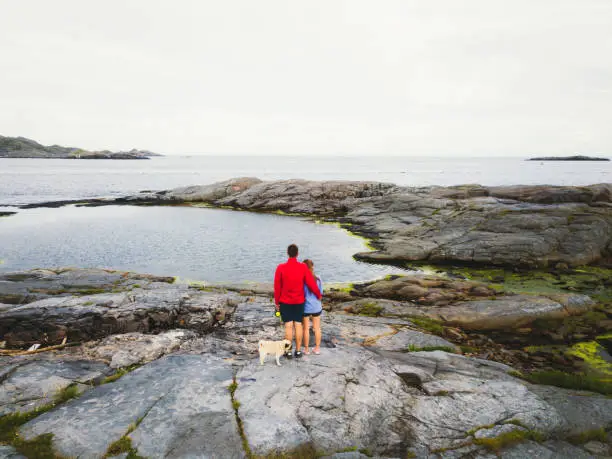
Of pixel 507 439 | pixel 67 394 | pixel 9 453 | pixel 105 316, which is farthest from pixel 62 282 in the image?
pixel 507 439

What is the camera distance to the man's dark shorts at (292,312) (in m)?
9.66

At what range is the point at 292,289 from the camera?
31.1 ft

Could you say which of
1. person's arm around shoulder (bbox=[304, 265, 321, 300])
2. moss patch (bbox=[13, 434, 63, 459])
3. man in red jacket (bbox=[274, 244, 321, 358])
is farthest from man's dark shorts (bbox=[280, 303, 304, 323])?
moss patch (bbox=[13, 434, 63, 459])

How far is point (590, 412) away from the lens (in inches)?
321

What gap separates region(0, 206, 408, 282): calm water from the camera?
87.4 feet

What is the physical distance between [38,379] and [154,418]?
3.65 metres

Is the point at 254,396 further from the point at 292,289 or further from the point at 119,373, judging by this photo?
the point at 119,373

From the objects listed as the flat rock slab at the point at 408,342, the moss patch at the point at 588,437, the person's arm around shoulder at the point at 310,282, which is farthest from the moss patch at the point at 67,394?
the moss patch at the point at 588,437

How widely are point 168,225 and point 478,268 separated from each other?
111ft

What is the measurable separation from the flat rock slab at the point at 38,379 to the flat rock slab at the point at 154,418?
71cm

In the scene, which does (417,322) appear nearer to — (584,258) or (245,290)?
(245,290)

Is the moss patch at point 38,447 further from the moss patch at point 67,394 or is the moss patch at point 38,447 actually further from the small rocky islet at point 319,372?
the moss patch at point 67,394

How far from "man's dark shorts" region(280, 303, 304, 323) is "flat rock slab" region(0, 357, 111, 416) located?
15.8 ft

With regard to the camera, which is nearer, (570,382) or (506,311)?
(570,382)
